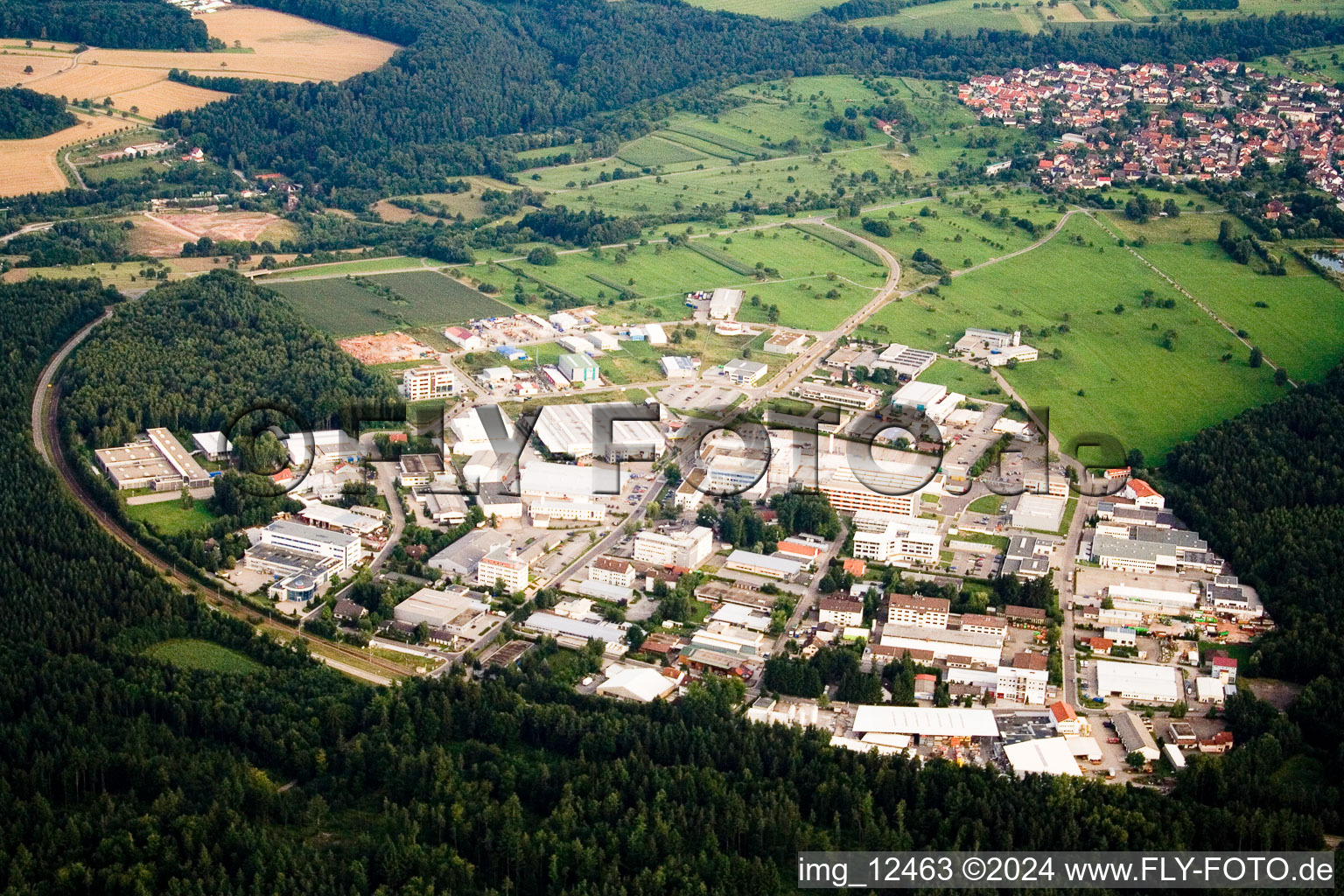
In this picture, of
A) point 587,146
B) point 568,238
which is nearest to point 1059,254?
point 568,238

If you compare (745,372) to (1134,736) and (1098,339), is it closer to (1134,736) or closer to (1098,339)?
(1098,339)

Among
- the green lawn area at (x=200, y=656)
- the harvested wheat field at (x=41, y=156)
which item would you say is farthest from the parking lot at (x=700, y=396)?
the harvested wheat field at (x=41, y=156)

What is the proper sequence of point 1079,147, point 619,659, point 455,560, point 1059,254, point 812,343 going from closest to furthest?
1. point 619,659
2. point 455,560
3. point 812,343
4. point 1059,254
5. point 1079,147

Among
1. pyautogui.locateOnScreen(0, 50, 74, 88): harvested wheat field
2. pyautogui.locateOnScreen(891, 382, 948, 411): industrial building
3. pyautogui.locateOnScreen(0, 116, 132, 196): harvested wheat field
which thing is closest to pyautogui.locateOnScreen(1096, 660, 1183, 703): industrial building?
pyautogui.locateOnScreen(891, 382, 948, 411): industrial building

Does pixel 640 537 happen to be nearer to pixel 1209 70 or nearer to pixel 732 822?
pixel 732 822

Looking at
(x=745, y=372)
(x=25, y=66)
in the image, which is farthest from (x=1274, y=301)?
(x=25, y=66)

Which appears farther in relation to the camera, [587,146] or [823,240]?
[587,146]

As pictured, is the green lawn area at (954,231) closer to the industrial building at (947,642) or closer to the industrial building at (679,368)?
the industrial building at (679,368)
